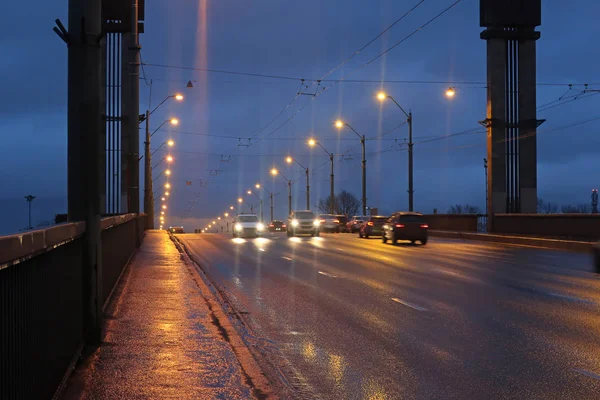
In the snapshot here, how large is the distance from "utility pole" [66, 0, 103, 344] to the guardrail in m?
0.74

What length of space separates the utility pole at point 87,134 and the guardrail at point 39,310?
737 millimetres

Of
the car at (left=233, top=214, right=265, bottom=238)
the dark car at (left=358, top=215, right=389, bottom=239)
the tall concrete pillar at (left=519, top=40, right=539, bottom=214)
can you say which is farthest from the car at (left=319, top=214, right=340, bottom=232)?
the tall concrete pillar at (left=519, top=40, right=539, bottom=214)

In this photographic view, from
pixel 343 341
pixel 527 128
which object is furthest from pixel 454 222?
pixel 343 341

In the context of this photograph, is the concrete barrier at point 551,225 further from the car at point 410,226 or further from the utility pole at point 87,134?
the utility pole at point 87,134

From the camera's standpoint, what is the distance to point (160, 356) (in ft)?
29.6

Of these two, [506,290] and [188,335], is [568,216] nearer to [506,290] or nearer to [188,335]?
[506,290]

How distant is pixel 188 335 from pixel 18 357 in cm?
571

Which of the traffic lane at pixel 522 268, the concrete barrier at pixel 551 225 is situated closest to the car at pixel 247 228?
the concrete barrier at pixel 551 225

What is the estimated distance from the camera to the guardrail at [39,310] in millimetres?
4559

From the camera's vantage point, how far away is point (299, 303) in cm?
1491

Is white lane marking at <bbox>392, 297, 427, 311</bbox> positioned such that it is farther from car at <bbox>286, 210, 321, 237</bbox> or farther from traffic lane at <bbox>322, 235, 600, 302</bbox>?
car at <bbox>286, 210, 321, 237</bbox>

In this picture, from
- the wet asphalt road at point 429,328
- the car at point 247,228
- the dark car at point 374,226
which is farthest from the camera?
the car at point 247,228

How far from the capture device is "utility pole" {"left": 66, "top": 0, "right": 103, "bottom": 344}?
952cm

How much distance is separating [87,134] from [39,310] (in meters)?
4.32
